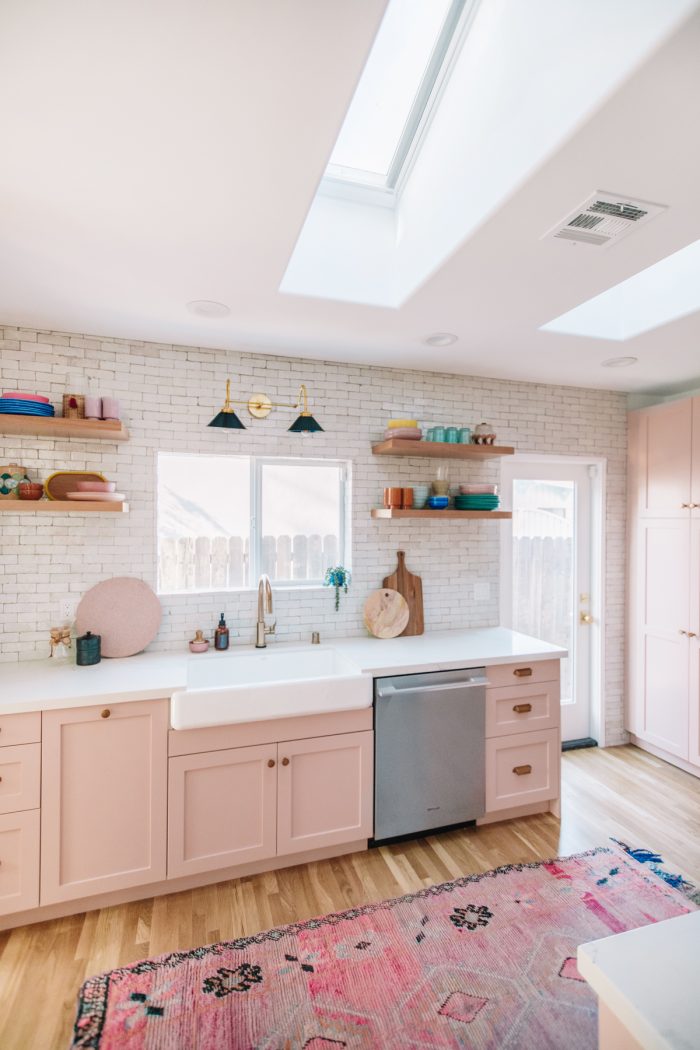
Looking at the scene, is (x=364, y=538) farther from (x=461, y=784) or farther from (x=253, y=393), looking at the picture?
(x=461, y=784)

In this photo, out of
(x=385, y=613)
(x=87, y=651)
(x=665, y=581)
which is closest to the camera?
(x=87, y=651)

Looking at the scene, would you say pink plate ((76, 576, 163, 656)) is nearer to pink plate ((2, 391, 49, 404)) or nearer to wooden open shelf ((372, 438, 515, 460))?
pink plate ((2, 391, 49, 404))

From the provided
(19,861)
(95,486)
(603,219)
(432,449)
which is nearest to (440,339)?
(432,449)

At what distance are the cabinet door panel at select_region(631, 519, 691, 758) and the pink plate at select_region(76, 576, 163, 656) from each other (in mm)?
3248

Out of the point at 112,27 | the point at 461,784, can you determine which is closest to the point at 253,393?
the point at 112,27

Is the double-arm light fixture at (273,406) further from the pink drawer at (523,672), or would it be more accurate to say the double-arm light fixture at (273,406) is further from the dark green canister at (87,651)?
the pink drawer at (523,672)

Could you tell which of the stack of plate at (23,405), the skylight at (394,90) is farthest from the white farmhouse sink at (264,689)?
the skylight at (394,90)

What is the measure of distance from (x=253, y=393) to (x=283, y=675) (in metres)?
1.58

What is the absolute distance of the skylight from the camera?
166cm

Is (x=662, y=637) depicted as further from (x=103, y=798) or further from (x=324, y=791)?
(x=103, y=798)

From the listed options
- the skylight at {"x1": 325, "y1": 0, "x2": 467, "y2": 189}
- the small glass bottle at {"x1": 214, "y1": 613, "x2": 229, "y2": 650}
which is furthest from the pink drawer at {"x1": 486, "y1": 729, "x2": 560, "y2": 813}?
the skylight at {"x1": 325, "y1": 0, "x2": 467, "y2": 189}

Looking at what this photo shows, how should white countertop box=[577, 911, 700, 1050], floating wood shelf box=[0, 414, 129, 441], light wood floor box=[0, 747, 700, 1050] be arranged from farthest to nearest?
floating wood shelf box=[0, 414, 129, 441] → light wood floor box=[0, 747, 700, 1050] → white countertop box=[577, 911, 700, 1050]

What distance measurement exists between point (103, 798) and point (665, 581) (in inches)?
140

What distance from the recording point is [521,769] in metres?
2.87
